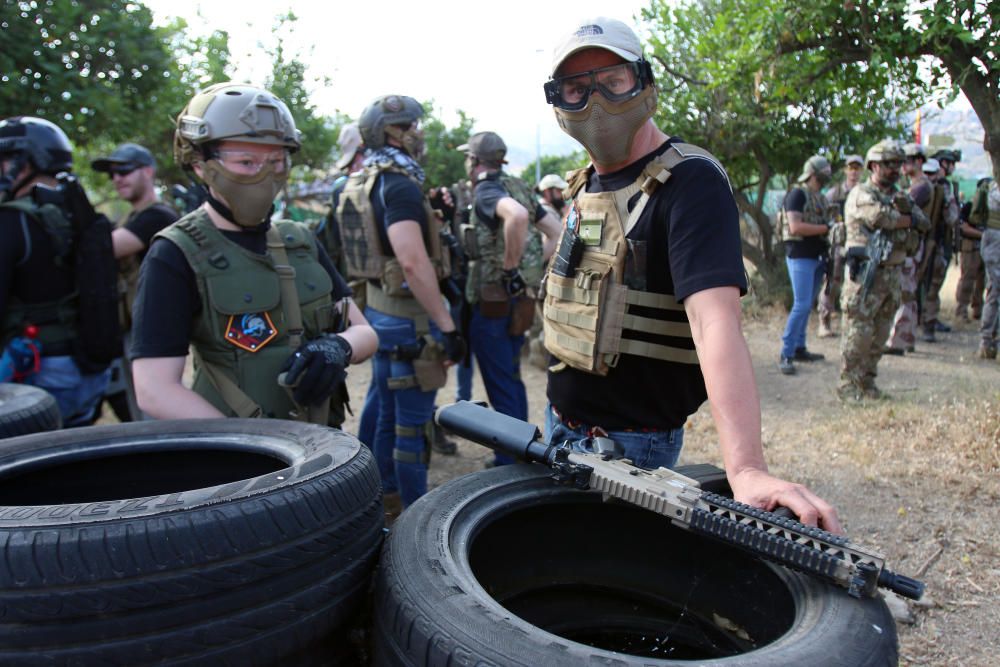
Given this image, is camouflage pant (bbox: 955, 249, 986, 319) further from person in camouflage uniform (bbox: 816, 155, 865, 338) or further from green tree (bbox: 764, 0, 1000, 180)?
green tree (bbox: 764, 0, 1000, 180)

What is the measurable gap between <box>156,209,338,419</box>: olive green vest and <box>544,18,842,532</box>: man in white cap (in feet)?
2.89

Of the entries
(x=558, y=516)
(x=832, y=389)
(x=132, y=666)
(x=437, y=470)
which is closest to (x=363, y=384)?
(x=437, y=470)

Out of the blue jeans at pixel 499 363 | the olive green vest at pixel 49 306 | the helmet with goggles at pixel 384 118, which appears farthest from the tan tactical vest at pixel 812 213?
the olive green vest at pixel 49 306

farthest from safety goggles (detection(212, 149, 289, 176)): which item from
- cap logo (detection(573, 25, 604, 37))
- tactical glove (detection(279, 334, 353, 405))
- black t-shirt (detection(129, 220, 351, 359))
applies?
cap logo (detection(573, 25, 604, 37))

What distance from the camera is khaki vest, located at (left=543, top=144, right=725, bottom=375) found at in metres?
1.81

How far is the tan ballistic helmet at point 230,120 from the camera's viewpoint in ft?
7.15

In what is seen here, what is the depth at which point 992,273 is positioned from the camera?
739cm

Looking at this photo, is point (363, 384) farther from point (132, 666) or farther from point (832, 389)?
point (132, 666)

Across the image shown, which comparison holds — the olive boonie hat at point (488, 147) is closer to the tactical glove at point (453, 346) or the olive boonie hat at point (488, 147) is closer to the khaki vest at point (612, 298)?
the tactical glove at point (453, 346)

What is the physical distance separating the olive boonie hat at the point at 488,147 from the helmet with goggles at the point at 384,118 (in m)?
0.96

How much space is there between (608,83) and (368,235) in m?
2.26

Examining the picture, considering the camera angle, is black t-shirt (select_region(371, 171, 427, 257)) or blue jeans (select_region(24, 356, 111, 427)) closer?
blue jeans (select_region(24, 356, 111, 427))

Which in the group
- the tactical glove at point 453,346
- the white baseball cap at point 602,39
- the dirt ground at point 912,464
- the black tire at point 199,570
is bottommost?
the dirt ground at point 912,464

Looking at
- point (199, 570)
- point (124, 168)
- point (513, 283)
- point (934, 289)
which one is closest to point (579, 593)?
point (199, 570)
